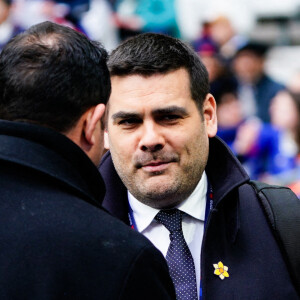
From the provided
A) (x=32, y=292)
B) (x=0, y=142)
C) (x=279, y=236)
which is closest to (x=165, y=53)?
(x=279, y=236)

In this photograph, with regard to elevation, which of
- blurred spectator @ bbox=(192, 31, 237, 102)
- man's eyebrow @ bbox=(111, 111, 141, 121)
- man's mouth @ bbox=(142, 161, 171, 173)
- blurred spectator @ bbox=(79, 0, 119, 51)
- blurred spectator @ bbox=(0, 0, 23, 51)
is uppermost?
man's eyebrow @ bbox=(111, 111, 141, 121)

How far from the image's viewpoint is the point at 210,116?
2904mm

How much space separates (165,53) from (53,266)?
1.37 metres

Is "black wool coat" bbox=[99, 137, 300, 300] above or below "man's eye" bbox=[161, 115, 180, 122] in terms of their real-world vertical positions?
below

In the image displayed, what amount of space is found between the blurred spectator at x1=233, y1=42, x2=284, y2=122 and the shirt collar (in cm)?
443

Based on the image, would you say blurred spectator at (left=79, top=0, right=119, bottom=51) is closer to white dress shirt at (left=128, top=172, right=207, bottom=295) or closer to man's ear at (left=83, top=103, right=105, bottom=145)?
white dress shirt at (left=128, top=172, right=207, bottom=295)

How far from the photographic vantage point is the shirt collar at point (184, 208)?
2.65 metres

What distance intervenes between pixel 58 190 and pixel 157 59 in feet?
3.74

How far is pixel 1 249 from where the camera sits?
166 cm

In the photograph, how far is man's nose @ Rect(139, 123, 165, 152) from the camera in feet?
8.56

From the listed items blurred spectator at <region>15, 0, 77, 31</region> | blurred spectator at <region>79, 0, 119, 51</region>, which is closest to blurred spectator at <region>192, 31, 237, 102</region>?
blurred spectator at <region>79, 0, 119, 51</region>

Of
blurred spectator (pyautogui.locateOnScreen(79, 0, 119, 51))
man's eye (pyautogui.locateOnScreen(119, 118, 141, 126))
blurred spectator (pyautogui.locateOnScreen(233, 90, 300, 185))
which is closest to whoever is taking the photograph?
man's eye (pyautogui.locateOnScreen(119, 118, 141, 126))

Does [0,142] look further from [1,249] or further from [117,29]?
[117,29]

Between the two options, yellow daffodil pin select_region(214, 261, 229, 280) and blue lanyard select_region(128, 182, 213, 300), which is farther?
blue lanyard select_region(128, 182, 213, 300)
